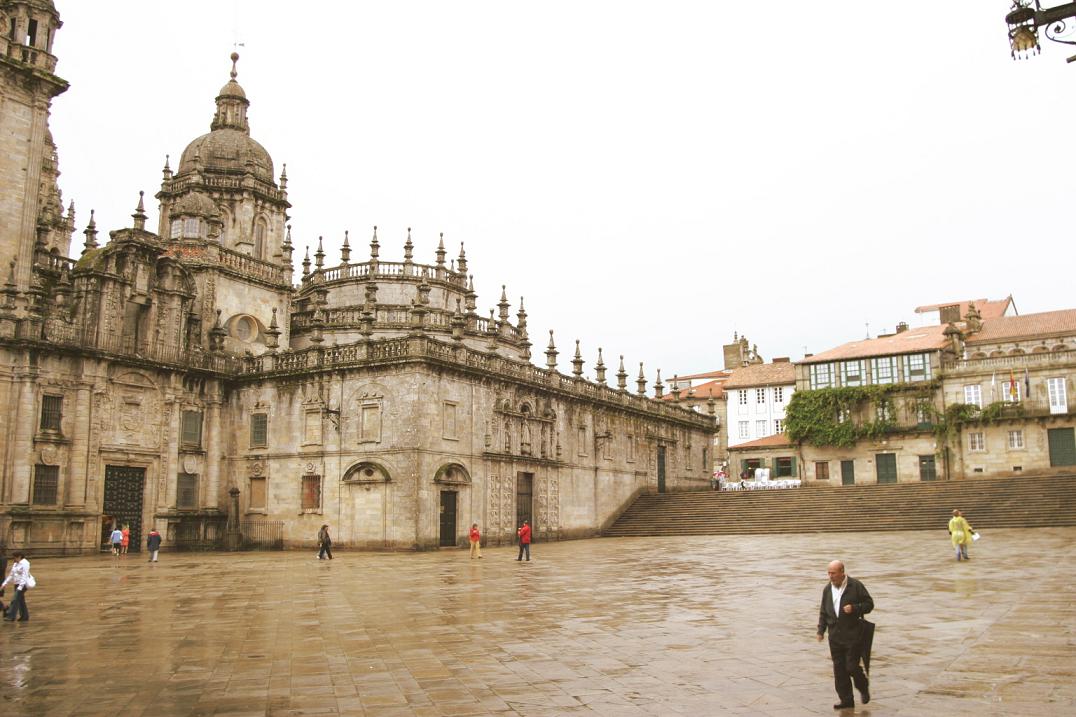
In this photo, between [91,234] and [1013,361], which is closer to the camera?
[91,234]

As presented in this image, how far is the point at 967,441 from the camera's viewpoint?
53.9 m

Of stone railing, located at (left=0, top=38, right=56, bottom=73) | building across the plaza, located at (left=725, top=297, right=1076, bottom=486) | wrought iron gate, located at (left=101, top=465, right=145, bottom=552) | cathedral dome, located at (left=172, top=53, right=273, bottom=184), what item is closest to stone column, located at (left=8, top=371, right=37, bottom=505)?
wrought iron gate, located at (left=101, top=465, right=145, bottom=552)

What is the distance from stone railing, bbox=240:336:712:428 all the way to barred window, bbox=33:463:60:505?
28.3 ft

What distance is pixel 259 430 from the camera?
37438 millimetres

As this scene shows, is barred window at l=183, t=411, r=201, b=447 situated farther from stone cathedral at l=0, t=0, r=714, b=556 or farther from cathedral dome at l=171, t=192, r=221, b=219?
cathedral dome at l=171, t=192, r=221, b=219

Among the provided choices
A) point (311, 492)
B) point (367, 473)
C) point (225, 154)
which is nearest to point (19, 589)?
point (367, 473)

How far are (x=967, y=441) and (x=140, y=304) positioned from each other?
156 feet

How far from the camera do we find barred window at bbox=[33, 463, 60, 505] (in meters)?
31.3

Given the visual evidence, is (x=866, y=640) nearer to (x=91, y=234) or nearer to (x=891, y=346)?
(x=91, y=234)

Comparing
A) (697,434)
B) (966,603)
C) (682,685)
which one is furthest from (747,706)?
(697,434)

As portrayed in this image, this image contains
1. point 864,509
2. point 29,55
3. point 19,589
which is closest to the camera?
point 19,589

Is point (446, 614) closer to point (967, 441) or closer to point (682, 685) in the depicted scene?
point (682, 685)

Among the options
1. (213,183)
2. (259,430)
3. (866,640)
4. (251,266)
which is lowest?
(866,640)

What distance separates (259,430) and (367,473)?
6860mm
